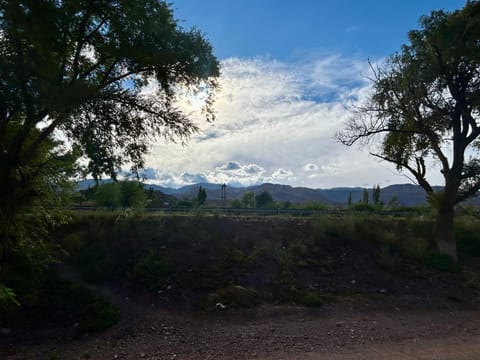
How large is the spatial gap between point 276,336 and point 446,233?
8.89 m

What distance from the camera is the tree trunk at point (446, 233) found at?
39.6ft

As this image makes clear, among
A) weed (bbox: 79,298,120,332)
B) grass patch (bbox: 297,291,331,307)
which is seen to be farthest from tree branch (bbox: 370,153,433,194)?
weed (bbox: 79,298,120,332)

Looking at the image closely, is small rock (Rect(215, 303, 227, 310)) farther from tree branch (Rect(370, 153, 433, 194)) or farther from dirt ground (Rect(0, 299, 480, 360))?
tree branch (Rect(370, 153, 433, 194))

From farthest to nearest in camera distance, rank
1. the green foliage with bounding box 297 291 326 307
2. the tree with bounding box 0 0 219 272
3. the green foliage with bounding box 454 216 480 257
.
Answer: the green foliage with bounding box 454 216 480 257, the green foliage with bounding box 297 291 326 307, the tree with bounding box 0 0 219 272

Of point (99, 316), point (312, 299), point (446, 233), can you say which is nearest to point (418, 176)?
point (446, 233)

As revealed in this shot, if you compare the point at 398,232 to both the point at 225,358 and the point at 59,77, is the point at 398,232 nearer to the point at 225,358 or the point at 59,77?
the point at 225,358

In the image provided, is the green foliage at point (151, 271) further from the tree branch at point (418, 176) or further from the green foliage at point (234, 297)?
the tree branch at point (418, 176)

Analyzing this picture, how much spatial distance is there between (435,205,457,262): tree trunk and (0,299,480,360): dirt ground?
13.1 feet

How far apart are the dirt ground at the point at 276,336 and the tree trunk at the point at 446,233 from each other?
13.1ft

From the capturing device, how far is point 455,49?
1065 cm

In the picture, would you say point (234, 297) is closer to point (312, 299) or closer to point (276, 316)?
point (276, 316)

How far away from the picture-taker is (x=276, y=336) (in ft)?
22.1

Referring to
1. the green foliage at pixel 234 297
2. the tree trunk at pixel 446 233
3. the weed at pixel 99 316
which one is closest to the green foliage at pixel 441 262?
the tree trunk at pixel 446 233

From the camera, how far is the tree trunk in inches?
476
